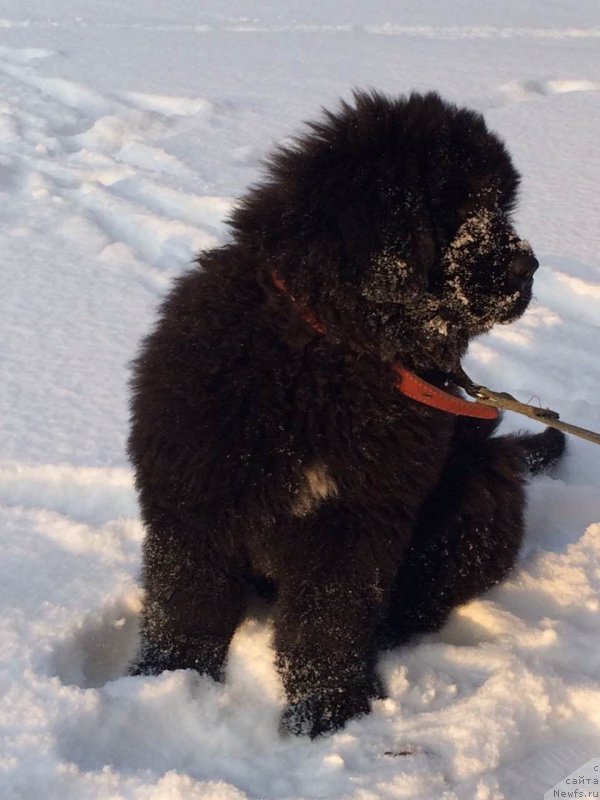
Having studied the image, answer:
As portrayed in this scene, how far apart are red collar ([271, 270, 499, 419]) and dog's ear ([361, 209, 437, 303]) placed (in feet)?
0.46

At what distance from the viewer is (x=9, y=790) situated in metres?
1.86

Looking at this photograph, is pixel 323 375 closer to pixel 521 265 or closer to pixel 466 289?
pixel 466 289

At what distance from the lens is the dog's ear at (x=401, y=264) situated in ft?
6.09

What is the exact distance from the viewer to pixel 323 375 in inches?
77.5

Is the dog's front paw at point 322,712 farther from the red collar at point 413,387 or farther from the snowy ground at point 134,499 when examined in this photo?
the red collar at point 413,387

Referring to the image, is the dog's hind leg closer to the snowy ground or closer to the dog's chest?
the snowy ground

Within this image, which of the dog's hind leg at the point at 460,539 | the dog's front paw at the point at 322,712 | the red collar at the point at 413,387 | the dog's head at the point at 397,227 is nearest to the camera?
the dog's head at the point at 397,227

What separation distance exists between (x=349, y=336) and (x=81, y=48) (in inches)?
363

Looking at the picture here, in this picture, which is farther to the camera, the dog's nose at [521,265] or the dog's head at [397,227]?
the dog's nose at [521,265]

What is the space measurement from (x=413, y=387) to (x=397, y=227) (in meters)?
0.38

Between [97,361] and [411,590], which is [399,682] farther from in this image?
[97,361]

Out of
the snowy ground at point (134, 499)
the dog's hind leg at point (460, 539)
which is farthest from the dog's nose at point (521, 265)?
the snowy ground at point (134, 499)

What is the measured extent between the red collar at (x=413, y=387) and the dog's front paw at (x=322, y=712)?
2.44 ft

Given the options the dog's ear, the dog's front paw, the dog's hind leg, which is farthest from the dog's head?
the dog's front paw
